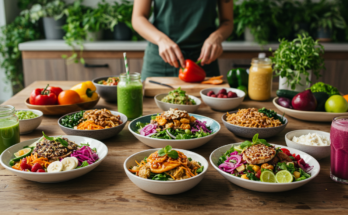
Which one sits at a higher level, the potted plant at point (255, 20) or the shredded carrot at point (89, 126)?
the potted plant at point (255, 20)

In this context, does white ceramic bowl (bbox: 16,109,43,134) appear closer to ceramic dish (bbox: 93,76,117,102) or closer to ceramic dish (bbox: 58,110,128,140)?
ceramic dish (bbox: 58,110,128,140)

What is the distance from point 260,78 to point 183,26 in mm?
1083

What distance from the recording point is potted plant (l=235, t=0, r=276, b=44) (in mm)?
4223

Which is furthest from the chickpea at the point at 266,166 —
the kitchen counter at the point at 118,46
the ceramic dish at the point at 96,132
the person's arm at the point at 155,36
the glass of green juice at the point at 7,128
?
the kitchen counter at the point at 118,46

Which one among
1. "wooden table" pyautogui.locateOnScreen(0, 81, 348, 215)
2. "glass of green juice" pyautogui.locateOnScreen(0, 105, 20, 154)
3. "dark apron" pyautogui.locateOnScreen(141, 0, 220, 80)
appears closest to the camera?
"wooden table" pyautogui.locateOnScreen(0, 81, 348, 215)

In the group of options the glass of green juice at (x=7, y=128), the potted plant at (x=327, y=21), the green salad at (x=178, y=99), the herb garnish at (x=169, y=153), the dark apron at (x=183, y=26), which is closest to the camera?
the herb garnish at (x=169, y=153)

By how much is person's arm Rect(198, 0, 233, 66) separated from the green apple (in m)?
1.09

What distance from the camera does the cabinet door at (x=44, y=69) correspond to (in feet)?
13.9

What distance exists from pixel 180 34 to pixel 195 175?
2.13m

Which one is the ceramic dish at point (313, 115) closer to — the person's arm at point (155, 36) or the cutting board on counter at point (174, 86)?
the cutting board on counter at point (174, 86)

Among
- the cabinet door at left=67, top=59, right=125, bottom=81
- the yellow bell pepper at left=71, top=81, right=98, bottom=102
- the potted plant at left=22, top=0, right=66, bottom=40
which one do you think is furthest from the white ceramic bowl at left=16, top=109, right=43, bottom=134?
the potted plant at left=22, top=0, right=66, bottom=40

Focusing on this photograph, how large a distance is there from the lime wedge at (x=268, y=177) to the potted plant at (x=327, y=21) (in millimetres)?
3939

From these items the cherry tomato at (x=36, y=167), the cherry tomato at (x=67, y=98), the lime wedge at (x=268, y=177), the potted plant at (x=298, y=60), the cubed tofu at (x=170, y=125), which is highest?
the potted plant at (x=298, y=60)

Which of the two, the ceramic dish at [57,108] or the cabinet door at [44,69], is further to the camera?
the cabinet door at [44,69]
